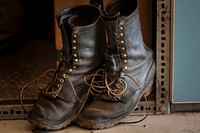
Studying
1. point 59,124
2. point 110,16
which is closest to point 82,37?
point 110,16

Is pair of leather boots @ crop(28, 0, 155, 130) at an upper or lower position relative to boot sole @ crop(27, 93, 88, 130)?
upper

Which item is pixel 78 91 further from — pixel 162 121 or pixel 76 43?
pixel 162 121

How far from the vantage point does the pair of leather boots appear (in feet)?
3.55

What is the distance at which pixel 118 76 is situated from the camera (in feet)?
3.61

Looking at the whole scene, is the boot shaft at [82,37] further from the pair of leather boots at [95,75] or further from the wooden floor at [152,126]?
the wooden floor at [152,126]

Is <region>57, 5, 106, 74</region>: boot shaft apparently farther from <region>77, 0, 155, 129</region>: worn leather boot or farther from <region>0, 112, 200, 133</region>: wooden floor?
<region>0, 112, 200, 133</region>: wooden floor

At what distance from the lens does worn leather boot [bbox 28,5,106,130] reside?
1080 millimetres

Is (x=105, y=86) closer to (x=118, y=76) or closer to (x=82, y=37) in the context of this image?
(x=118, y=76)

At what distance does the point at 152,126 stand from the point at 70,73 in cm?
27

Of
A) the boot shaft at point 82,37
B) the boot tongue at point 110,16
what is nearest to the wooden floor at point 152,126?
the boot shaft at point 82,37

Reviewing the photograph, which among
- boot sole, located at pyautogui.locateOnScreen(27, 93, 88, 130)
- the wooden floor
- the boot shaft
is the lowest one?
the wooden floor

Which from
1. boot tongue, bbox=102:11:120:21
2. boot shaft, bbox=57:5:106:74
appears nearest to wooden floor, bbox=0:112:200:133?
boot shaft, bbox=57:5:106:74

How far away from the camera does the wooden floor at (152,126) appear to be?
3.60 ft

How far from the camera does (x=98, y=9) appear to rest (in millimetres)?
1128
